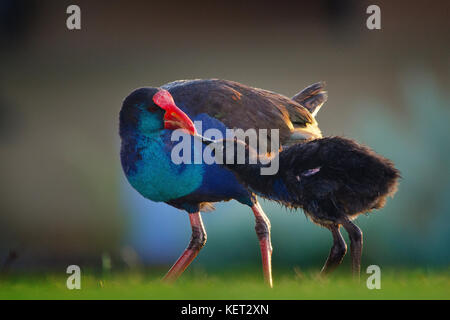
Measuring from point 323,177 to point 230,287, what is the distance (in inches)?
33.2

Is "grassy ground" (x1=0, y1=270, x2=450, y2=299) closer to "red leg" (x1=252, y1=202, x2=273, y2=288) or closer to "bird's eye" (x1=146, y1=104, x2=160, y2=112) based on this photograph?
"red leg" (x1=252, y1=202, x2=273, y2=288)

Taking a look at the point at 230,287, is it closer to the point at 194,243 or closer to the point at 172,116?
the point at 172,116

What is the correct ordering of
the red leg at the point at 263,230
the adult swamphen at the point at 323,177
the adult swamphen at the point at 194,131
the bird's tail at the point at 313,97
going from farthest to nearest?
the bird's tail at the point at 313,97, the red leg at the point at 263,230, the adult swamphen at the point at 194,131, the adult swamphen at the point at 323,177

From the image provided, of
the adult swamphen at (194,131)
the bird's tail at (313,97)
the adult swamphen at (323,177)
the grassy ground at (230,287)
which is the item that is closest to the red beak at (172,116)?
the adult swamphen at (194,131)

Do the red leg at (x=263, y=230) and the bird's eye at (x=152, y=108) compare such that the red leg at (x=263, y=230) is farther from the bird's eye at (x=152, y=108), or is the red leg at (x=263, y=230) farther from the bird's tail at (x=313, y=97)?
the bird's tail at (x=313, y=97)

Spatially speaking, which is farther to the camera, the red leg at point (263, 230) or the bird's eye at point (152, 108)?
the red leg at point (263, 230)

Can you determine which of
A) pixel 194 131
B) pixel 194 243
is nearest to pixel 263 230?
pixel 194 243

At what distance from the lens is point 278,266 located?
19.1 ft

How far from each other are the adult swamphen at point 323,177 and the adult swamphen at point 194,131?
411 millimetres

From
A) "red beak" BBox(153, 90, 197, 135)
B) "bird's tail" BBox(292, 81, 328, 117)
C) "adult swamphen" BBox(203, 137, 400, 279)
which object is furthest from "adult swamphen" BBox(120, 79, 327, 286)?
"bird's tail" BBox(292, 81, 328, 117)

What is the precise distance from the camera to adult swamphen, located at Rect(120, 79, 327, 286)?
183 inches

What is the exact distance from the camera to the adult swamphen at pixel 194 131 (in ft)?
15.2

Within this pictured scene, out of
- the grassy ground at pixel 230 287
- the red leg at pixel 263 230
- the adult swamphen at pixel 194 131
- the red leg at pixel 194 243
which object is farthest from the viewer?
the red leg at pixel 194 243

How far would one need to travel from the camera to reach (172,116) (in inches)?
184
